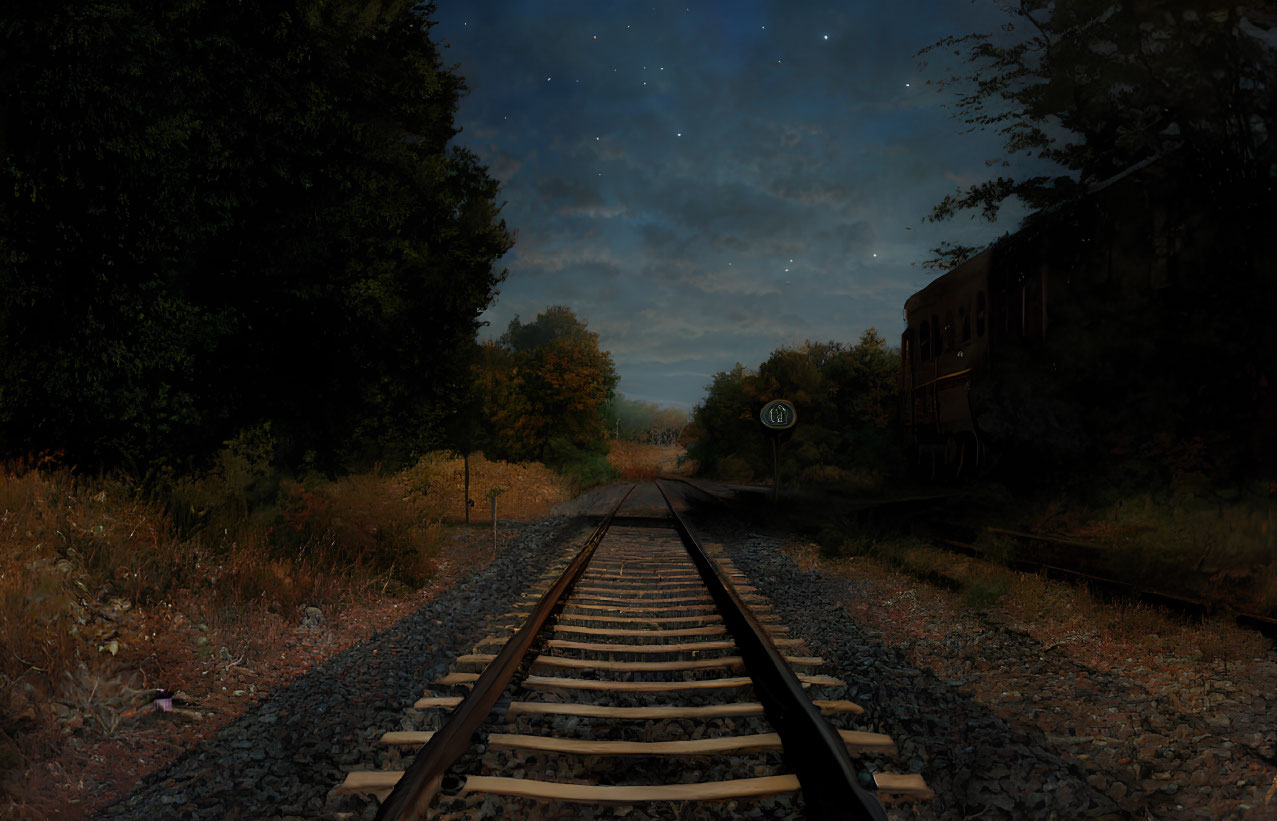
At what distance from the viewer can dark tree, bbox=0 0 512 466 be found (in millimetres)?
5797

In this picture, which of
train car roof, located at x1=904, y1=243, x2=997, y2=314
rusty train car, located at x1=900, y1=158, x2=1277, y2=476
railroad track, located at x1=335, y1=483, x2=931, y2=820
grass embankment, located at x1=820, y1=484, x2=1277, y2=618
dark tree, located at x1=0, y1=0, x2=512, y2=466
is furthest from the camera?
train car roof, located at x1=904, y1=243, x2=997, y2=314

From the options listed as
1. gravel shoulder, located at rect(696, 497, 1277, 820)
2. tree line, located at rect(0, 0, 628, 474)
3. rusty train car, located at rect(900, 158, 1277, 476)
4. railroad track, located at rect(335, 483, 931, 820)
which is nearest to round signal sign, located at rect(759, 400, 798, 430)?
rusty train car, located at rect(900, 158, 1277, 476)

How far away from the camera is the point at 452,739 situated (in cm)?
276

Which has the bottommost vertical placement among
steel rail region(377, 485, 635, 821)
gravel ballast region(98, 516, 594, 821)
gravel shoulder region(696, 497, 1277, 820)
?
gravel ballast region(98, 516, 594, 821)

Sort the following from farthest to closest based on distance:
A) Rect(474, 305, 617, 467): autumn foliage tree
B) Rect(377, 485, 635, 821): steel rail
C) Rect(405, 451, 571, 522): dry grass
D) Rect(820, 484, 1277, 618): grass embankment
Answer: Rect(474, 305, 617, 467): autumn foliage tree < Rect(405, 451, 571, 522): dry grass < Rect(820, 484, 1277, 618): grass embankment < Rect(377, 485, 635, 821): steel rail

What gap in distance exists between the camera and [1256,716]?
3559 mm

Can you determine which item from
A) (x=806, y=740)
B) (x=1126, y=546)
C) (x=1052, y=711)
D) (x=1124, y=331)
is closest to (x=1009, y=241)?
(x=1124, y=331)

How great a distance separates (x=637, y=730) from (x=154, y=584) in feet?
12.9

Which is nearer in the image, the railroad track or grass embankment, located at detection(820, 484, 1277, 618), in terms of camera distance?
the railroad track

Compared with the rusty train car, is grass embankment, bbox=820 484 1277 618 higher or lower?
lower

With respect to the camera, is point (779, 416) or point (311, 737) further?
point (779, 416)

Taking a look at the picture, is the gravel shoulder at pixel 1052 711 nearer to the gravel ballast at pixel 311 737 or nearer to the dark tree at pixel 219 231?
the gravel ballast at pixel 311 737

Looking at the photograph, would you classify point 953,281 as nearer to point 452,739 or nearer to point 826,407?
point 452,739

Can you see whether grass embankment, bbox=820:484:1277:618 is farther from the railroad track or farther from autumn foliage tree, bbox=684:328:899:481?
autumn foliage tree, bbox=684:328:899:481
